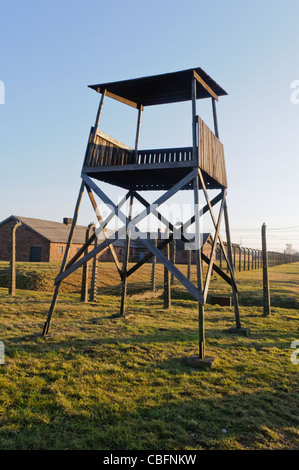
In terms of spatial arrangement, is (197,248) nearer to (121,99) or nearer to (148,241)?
(148,241)

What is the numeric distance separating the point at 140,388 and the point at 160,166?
5407 millimetres

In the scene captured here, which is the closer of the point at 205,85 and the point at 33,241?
the point at 205,85

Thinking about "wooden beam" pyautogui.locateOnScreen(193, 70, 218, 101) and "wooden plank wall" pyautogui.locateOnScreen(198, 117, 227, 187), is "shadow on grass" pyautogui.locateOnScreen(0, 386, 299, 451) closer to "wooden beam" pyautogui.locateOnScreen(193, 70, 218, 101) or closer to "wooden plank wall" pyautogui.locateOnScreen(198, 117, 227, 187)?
"wooden plank wall" pyautogui.locateOnScreen(198, 117, 227, 187)

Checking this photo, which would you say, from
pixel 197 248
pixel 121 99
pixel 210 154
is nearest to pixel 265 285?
pixel 210 154

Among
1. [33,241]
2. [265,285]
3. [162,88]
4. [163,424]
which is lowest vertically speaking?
[163,424]

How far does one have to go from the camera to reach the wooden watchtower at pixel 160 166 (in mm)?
8016

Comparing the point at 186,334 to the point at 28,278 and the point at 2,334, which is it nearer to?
the point at 2,334

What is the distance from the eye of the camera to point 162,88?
954cm

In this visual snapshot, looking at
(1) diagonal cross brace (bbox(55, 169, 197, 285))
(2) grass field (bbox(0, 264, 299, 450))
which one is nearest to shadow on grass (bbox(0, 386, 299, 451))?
(2) grass field (bbox(0, 264, 299, 450))

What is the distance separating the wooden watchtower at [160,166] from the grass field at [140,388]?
114cm

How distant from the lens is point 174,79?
8.64 m

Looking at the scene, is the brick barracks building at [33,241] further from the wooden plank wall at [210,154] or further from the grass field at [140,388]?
the grass field at [140,388]
